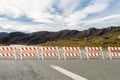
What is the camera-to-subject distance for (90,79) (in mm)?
10016

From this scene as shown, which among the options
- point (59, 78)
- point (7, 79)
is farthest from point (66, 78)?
point (7, 79)

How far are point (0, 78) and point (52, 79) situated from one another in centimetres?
218

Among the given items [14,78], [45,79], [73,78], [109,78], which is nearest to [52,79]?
[45,79]

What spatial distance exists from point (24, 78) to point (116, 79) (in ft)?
12.6

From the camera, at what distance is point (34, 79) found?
9.85 meters

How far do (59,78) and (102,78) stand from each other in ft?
6.06

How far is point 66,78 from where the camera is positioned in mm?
10281

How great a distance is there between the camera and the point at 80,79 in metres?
10.1

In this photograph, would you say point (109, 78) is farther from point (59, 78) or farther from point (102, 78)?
point (59, 78)

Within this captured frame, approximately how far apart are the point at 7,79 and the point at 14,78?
40cm

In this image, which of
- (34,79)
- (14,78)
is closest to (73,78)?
(34,79)

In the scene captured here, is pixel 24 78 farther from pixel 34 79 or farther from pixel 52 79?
pixel 52 79

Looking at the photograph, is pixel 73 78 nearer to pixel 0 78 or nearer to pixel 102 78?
pixel 102 78

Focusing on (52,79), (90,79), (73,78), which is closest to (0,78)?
(52,79)
